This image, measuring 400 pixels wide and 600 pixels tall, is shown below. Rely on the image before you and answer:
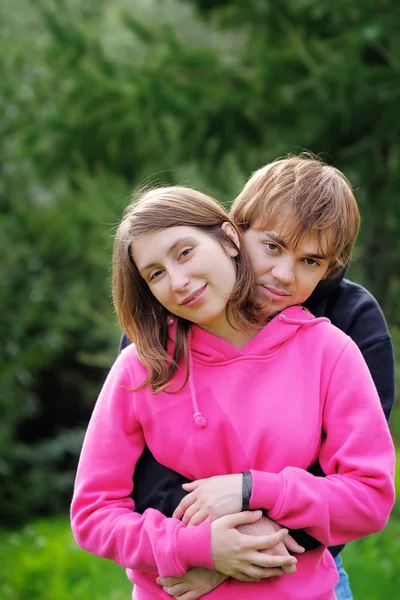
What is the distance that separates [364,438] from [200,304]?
50 centimetres

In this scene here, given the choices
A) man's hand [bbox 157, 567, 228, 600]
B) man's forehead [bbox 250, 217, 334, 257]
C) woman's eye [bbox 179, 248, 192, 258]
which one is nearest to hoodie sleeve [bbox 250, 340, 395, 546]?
man's hand [bbox 157, 567, 228, 600]

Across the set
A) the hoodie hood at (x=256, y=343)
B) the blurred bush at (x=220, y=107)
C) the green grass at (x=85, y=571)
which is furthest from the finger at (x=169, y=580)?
the blurred bush at (x=220, y=107)

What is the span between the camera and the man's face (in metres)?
2.18

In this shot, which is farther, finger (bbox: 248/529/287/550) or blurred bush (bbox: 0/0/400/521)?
blurred bush (bbox: 0/0/400/521)

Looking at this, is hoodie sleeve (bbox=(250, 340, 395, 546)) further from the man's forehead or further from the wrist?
the man's forehead

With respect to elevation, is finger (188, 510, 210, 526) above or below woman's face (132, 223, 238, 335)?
below

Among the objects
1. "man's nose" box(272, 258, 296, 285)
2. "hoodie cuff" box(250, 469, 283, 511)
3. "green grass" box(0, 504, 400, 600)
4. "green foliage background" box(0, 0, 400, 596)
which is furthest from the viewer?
"green foliage background" box(0, 0, 400, 596)

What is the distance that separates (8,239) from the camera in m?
9.05

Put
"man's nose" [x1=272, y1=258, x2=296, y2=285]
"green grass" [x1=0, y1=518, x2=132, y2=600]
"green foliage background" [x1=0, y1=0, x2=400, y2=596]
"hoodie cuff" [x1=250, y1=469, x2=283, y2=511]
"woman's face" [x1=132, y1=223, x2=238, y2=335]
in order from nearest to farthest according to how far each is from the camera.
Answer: "hoodie cuff" [x1=250, y1=469, x2=283, y2=511], "woman's face" [x1=132, y1=223, x2=238, y2=335], "man's nose" [x1=272, y1=258, x2=296, y2=285], "green grass" [x1=0, y1=518, x2=132, y2=600], "green foliage background" [x1=0, y1=0, x2=400, y2=596]

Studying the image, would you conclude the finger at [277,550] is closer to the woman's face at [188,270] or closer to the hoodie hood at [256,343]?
the hoodie hood at [256,343]

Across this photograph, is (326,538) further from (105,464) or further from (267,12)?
(267,12)

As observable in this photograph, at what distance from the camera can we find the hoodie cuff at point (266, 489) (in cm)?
195

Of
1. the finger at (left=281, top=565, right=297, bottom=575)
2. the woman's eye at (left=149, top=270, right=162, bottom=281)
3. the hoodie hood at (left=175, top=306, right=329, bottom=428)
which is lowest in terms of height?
the finger at (left=281, top=565, right=297, bottom=575)

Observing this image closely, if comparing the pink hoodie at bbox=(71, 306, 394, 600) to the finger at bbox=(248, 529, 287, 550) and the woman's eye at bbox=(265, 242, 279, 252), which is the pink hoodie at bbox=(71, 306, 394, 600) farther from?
the woman's eye at bbox=(265, 242, 279, 252)
